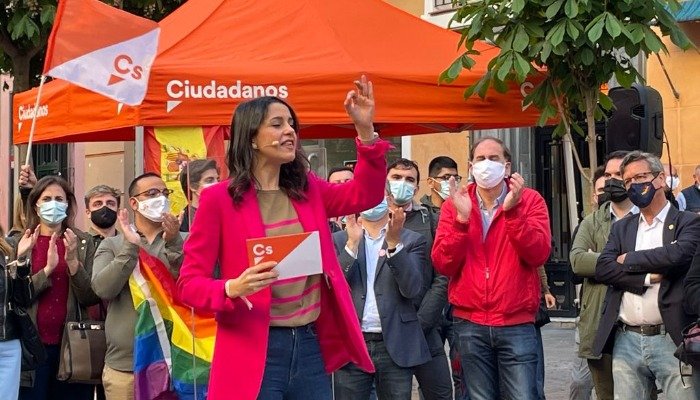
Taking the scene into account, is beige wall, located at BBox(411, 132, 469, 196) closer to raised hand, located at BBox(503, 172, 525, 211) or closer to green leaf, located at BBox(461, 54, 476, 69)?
green leaf, located at BBox(461, 54, 476, 69)

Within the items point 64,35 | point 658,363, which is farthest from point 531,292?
point 64,35

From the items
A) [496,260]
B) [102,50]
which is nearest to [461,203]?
[496,260]

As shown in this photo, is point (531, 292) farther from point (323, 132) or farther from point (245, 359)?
point (323, 132)

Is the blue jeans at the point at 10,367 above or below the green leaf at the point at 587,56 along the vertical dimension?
below

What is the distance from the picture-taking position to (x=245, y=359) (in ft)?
16.5

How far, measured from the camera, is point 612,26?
28.7 feet

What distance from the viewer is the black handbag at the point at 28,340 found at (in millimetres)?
8016

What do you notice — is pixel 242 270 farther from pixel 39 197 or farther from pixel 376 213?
pixel 39 197

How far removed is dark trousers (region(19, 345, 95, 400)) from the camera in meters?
8.32

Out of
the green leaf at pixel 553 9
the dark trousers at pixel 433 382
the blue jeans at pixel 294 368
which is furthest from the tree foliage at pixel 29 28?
the blue jeans at pixel 294 368

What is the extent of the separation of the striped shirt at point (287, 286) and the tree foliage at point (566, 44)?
4.06 meters

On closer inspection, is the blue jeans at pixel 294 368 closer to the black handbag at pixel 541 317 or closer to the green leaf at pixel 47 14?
the black handbag at pixel 541 317

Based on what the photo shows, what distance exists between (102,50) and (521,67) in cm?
287

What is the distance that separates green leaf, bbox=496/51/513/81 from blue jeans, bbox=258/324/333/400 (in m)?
4.27
